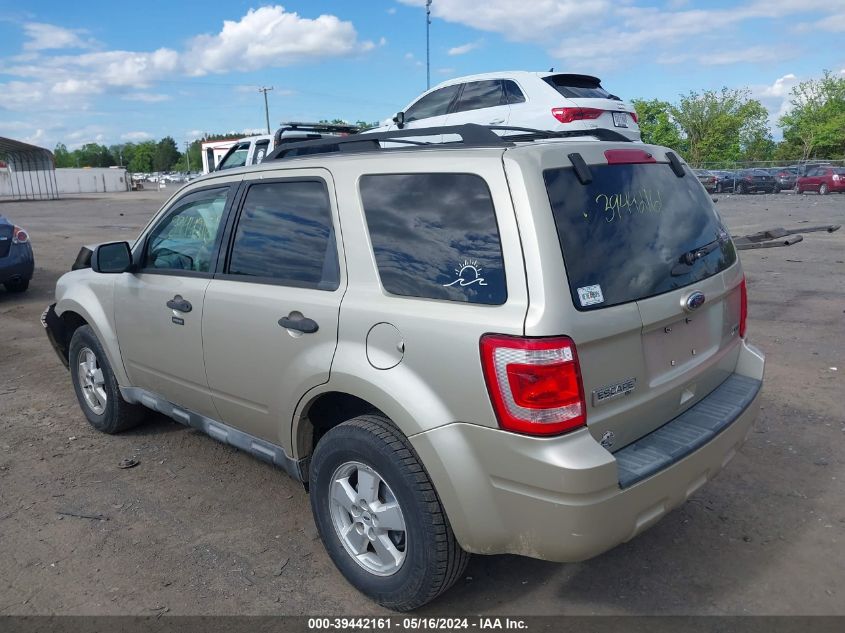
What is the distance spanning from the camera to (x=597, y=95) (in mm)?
10656

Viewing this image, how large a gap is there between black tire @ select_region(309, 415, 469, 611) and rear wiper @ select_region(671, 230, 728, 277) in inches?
52.1

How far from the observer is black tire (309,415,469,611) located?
2619 millimetres

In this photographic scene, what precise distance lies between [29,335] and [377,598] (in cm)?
663

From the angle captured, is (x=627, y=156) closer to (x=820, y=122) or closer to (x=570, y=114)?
(x=570, y=114)

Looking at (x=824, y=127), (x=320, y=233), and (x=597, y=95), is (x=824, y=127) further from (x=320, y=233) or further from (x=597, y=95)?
(x=320, y=233)

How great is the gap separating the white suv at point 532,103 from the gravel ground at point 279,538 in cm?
567

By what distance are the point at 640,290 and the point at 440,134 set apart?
3.61ft

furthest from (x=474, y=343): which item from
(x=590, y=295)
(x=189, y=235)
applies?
(x=189, y=235)

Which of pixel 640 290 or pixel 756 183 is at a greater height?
pixel 640 290

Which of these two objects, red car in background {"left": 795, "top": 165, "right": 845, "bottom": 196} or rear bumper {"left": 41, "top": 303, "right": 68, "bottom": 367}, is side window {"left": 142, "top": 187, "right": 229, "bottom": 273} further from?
red car in background {"left": 795, "top": 165, "right": 845, "bottom": 196}

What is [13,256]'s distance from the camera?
31.7ft

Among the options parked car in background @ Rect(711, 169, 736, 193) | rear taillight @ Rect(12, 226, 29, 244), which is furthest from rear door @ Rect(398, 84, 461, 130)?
parked car in background @ Rect(711, 169, 736, 193)

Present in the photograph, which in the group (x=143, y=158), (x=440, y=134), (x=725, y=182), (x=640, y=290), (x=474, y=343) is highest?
(x=143, y=158)

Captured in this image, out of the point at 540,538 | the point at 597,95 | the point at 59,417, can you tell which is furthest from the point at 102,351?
the point at 597,95
